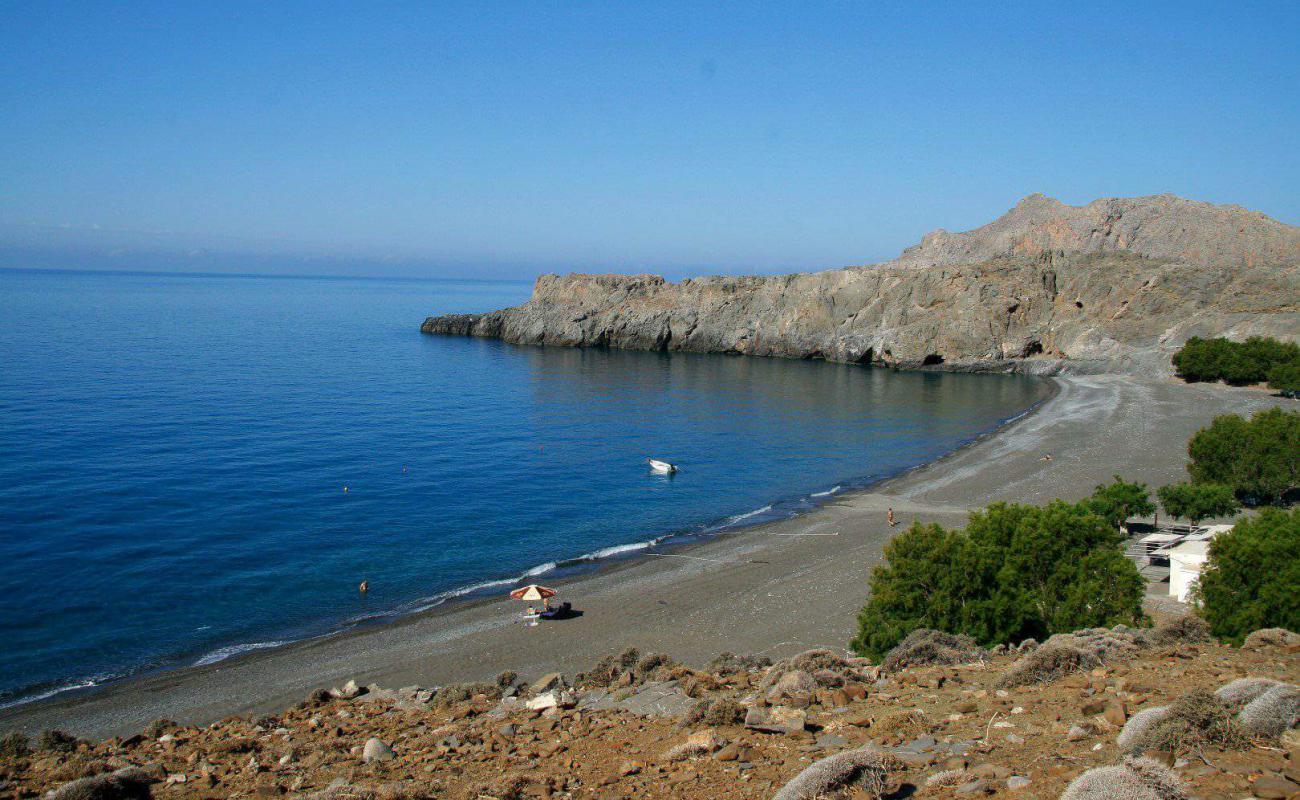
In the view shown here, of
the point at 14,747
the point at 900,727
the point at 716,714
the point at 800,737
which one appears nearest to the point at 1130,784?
the point at 900,727

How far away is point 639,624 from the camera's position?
84.9 feet

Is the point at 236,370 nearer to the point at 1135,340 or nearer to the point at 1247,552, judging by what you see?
the point at 1247,552

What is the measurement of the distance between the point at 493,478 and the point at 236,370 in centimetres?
4594

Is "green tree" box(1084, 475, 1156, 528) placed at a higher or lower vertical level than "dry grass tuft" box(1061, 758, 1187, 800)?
lower

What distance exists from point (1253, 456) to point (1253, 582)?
2340 cm

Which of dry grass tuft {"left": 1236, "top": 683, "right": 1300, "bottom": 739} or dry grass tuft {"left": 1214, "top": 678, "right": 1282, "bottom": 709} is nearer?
dry grass tuft {"left": 1236, "top": 683, "right": 1300, "bottom": 739}

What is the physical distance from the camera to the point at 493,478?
44938mm

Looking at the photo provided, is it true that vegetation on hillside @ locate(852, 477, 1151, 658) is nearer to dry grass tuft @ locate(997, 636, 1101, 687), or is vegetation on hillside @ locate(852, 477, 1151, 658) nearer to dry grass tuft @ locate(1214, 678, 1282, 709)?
dry grass tuft @ locate(997, 636, 1101, 687)

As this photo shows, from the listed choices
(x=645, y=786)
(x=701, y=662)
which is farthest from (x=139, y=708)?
(x=645, y=786)

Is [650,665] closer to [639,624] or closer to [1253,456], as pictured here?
[639,624]

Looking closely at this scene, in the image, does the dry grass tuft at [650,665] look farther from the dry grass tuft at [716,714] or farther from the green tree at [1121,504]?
the green tree at [1121,504]

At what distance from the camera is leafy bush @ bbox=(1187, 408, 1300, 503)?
35156mm

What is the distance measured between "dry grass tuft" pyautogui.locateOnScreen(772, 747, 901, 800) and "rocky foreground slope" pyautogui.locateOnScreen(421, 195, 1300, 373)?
299 ft

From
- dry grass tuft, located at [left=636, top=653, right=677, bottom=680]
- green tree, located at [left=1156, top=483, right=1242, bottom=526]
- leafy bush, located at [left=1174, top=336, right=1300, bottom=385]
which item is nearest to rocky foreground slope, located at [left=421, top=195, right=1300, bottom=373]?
leafy bush, located at [left=1174, top=336, right=1300, bottom=385]
